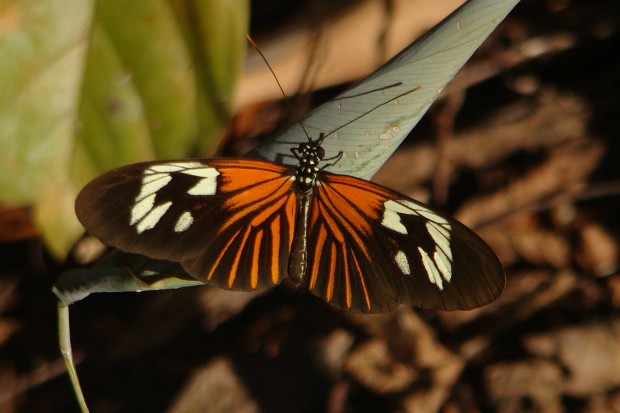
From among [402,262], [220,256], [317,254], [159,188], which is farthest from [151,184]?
[402,262]

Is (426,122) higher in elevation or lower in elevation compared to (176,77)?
lower

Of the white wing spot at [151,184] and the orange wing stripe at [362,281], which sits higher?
the white wing spot at [151,184]

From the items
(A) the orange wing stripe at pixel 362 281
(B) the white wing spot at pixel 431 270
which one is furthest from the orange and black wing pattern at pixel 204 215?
(B) the white wing spot at pixel 431 270

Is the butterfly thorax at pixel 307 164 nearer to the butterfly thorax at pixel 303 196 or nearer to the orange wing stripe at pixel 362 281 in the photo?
the butterfly thorax at pixel 303 196

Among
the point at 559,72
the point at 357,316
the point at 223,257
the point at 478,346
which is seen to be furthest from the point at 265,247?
the point at 559,72

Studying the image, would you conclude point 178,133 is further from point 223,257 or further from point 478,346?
point 478,346
